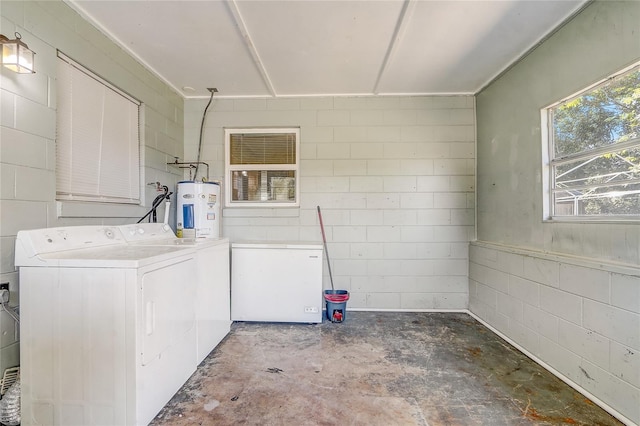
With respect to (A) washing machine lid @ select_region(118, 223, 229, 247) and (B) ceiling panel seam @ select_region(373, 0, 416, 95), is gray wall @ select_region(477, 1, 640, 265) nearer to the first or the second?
(B) ceiling panel seam @ select_region(373, 0, 416, 95)

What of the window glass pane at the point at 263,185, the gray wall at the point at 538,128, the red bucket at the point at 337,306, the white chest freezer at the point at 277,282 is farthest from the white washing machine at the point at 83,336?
the gray wall at the point at 538,128

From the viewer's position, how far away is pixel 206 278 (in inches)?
93.0

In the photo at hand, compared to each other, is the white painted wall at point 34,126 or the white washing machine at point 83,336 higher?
the white painted wall at point 34,126

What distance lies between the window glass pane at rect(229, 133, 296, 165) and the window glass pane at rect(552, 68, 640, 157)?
2667 mm

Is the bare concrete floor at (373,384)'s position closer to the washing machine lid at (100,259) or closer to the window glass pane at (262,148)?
the washing machine lid at (100,259)

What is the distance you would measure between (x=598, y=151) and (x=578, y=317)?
3.85 ft

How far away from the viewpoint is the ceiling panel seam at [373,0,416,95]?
1.99 m

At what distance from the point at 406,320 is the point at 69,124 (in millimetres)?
3606

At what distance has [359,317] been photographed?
10.9ft

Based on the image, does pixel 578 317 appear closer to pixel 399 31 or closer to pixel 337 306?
pixel 337 306

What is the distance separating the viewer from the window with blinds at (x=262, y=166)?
360cm

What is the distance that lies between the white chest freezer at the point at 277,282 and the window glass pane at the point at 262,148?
115 centimetres

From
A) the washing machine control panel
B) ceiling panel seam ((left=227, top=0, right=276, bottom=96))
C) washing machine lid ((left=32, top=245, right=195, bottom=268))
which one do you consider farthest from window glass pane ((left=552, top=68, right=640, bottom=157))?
the washing machine control panel

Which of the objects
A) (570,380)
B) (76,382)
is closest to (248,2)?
(76,382)
